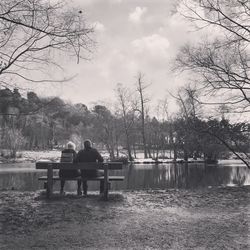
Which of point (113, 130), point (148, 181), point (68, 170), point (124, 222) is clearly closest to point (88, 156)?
point (68, 170)

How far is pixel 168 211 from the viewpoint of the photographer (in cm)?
910

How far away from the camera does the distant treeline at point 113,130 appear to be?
1359cm

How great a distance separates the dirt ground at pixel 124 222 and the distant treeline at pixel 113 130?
2438 millimetres

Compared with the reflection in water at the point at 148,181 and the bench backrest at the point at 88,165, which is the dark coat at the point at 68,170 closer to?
the bench backrest at the point at 88,165

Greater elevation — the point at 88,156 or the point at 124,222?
the point at 88,156

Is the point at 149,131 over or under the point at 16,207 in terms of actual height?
over

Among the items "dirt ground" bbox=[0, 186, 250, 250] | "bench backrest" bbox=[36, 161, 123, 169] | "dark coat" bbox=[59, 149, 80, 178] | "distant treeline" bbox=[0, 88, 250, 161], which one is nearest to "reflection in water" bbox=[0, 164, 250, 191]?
"distant treeline" bbox=[0, 88, 250, 161]

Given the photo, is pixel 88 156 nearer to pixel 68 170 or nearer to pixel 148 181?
pixel 68 170

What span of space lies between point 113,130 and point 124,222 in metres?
57.5

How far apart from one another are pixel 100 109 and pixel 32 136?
2634 centimetres

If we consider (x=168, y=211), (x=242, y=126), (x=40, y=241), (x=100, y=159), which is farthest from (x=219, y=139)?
(x=40, y=241)

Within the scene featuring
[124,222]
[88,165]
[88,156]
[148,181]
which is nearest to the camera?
[124,222]

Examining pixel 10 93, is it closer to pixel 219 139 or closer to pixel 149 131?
pixel 219 139

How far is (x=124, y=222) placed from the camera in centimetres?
779
